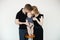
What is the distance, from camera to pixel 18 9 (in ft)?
5.27

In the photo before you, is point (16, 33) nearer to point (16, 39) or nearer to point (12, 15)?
point (16, 39)

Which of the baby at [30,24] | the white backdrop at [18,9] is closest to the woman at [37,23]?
the baby at [30,24]

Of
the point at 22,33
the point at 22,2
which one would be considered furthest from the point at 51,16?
the point at 22,33

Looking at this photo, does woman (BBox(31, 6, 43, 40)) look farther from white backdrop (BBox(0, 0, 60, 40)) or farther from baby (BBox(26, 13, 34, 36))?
white backdrop (BBox(0, 0, 60, 40))

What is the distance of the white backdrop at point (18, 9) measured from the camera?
1607 mm

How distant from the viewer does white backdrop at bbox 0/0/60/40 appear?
63.3 inches

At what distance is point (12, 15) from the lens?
1.61m

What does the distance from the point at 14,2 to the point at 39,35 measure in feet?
1.41

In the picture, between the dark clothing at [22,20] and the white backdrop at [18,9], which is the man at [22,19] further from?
the white backdrop at [18,9]

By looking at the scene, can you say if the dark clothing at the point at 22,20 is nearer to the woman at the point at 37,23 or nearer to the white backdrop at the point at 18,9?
the woman at the point at 37,23

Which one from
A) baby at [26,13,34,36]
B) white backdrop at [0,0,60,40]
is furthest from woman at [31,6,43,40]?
white backdrop at [0,0,60,40]

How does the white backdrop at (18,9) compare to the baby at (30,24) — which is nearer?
the baby at (30,24)

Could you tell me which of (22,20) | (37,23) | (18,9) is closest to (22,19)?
(22,20)

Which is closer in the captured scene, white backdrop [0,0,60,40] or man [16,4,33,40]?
man [16,4,33,40]
